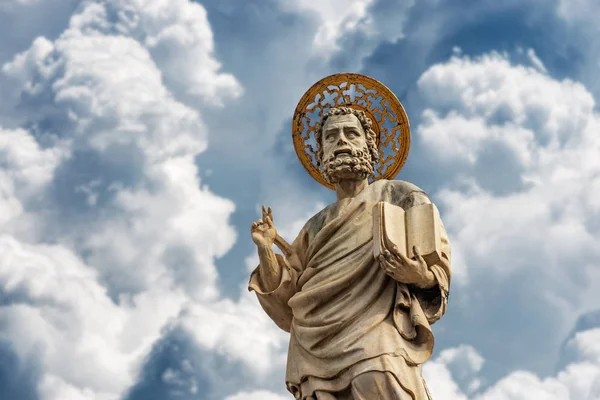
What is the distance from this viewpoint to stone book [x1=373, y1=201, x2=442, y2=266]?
10.5 meters

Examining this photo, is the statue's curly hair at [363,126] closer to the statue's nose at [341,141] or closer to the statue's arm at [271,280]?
the statue's nose at [341,141]

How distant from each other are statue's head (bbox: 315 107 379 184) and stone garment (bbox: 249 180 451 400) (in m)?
0.34

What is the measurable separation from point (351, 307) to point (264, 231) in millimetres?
1519

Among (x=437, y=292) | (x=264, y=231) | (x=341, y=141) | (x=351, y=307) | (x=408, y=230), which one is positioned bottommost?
(x=351, y=307)

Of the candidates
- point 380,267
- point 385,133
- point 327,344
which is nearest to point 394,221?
point 380,267

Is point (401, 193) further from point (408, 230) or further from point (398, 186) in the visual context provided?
point (408, 230)

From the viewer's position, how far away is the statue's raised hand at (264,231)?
11484 mm

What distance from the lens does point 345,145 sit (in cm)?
1201

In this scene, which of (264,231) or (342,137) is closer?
(264,231)

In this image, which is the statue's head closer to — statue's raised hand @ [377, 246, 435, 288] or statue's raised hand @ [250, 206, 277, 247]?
statue's raised hand @ [250, 206, 277, 247]

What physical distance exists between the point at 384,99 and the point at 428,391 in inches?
163

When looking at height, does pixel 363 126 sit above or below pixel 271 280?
above

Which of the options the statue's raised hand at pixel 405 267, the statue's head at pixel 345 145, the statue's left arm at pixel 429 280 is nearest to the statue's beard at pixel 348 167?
the statue's head at pixel 345 145

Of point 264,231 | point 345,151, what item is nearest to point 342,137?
point 345,151
